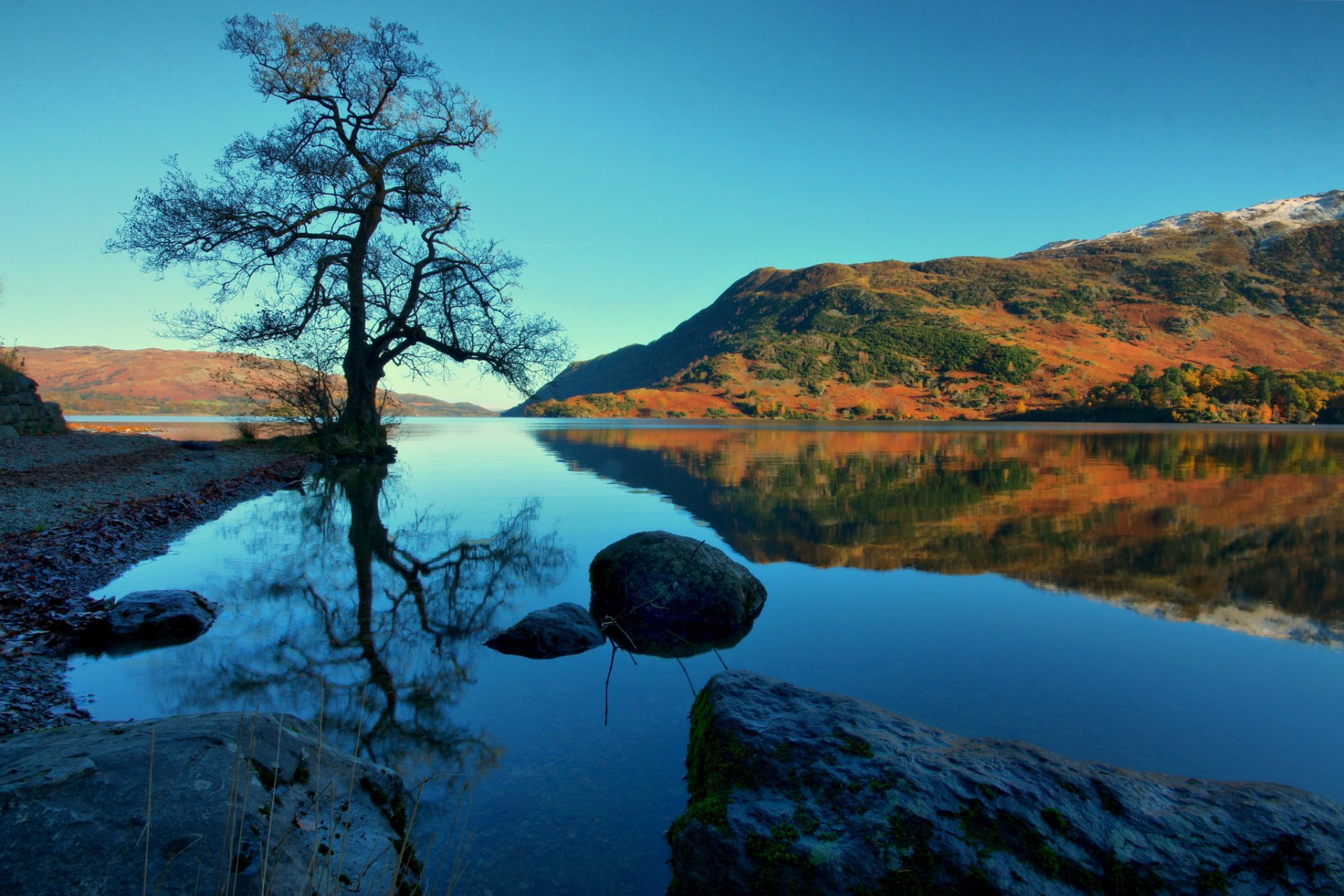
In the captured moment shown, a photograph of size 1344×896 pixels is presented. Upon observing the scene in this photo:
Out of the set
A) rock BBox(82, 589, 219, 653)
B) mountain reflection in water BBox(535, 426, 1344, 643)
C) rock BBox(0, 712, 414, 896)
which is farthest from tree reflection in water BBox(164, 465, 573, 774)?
mountain reflection in water BBox(535, 426, 1344, 643)

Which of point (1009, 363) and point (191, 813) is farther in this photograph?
point (1009, 363)

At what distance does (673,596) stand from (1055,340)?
144298 millimetres

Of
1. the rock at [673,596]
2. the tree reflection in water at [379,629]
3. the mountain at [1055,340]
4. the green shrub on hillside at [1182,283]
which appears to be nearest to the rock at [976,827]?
the tree reflection in water at [379,629]

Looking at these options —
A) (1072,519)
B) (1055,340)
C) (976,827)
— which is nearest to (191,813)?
(976,827)

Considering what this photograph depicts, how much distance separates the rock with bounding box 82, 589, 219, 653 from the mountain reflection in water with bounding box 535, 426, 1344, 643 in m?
6.34

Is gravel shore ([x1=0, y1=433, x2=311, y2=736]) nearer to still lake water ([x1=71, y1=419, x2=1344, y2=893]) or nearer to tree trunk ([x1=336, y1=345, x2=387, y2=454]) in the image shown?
still lake water ([x1=71, y1=419, x2=1344, y2=893])

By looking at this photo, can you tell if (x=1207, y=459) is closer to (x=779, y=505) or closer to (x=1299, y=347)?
(x=779, y=505)

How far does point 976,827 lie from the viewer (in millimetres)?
2617

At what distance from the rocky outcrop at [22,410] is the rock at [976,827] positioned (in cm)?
2697

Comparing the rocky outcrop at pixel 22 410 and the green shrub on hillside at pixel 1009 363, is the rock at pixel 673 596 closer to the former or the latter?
the rocky outcrop at pixel 22 410

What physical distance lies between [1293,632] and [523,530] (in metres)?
9.55

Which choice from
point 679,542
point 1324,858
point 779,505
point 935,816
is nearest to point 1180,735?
point 1324,858

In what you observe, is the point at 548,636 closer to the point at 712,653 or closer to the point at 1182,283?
the point at 712,653

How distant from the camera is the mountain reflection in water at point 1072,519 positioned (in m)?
7.60
